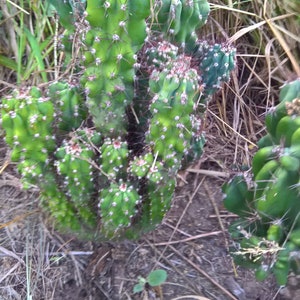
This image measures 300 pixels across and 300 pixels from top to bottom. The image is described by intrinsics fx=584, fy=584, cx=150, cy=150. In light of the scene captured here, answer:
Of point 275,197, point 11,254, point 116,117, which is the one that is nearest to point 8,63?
point 11,254

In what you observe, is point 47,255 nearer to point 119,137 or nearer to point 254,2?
point 119,137

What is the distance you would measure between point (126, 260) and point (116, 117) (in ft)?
1.75

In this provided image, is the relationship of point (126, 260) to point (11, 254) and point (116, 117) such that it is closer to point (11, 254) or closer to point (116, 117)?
point (11, 254)

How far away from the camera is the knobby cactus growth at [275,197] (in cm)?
135

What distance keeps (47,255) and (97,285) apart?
201mm

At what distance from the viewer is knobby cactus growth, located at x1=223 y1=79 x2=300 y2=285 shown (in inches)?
53.2

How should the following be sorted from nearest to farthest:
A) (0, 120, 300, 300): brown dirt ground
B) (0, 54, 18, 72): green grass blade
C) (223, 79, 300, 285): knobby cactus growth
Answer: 1. (223, 79, 300, 285): knobby cactus growth
2. (0, 120, 300, 300): brown dirt ground
3. (0, 54, 18, 72): green grass blade

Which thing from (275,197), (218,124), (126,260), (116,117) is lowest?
(126,260)

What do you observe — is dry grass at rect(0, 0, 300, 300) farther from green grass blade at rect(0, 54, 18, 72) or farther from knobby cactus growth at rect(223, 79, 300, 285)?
knobby cactus growth at rect(223, 79, 300, 285)

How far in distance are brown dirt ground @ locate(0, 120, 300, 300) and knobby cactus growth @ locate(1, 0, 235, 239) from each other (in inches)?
6.5

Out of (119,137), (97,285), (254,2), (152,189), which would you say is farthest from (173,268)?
(254,2)

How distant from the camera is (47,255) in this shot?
6.23 ft

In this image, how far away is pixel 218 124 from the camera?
2.27 metres

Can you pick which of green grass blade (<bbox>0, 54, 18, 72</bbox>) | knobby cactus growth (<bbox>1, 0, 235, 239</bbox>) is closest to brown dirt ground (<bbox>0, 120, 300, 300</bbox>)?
knobby cactus growth (<bbox>1, 0, 235, 239</bbox>)
